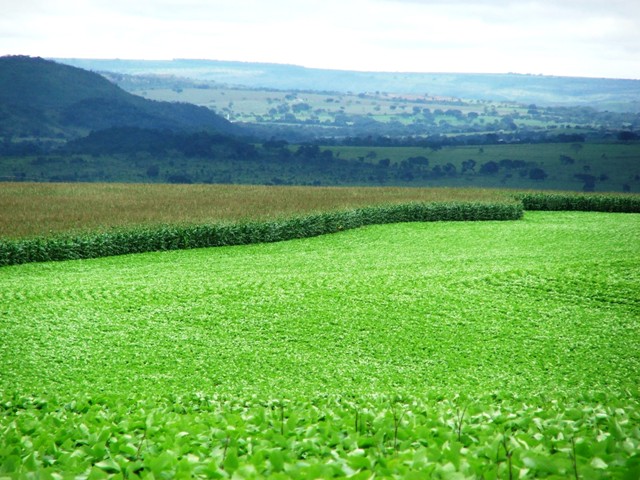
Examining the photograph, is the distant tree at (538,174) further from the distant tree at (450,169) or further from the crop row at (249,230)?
the crop row at (249,230)

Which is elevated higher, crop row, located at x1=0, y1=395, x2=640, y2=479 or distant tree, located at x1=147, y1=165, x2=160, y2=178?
crop row, located at x1=0, y1=395, x2=640, y2=479

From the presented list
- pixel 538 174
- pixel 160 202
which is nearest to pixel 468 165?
pixel 538 174

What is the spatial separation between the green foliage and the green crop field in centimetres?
2172

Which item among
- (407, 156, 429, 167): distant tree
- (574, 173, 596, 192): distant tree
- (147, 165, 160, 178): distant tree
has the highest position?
(407, 156, 429, 167): distant tree

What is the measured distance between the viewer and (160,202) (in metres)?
39.5

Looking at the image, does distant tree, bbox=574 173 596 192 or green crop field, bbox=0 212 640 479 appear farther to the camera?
distant tree, bbox=574 173 596 192

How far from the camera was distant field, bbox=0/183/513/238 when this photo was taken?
30.9m

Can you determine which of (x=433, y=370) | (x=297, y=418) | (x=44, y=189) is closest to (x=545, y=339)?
(x=433, y=370)

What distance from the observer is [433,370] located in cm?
1339

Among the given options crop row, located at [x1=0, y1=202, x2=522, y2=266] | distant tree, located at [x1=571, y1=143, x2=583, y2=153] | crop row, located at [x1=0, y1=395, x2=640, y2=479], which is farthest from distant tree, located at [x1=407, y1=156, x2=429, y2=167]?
crop row, located at [x1=0, y1=395, x2=640, y2=479]

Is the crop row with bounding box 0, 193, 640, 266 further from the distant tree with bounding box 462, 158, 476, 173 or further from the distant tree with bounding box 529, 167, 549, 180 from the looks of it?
the distant tree with bounding box 462, 158, 476, 173

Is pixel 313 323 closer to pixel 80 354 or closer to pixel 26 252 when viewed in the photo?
pixel 80 354

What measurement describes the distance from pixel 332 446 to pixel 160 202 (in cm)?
3447

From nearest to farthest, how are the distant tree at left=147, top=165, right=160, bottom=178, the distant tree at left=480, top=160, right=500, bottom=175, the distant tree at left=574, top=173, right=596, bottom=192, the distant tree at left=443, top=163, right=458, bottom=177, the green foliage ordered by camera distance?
the green foliage
the distant tree at left=574, top=173, right=596, bottom=192
the distant tree at left=147, top=165, right=160, bottom=178
the distant tree at left=480, top=160, right=500, bottom=175
the distant tree at left=443, top=163, right=458, bottom=177
